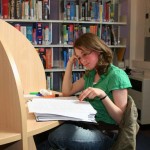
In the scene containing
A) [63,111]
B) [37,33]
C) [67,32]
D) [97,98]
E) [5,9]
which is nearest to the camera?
[63,111]

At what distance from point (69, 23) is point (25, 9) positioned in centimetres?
60

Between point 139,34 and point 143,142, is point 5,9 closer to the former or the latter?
point 139,34

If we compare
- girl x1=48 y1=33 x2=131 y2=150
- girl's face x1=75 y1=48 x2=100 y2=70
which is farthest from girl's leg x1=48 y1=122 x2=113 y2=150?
girl's face x1=75 y1=48 x2=100 y2=70

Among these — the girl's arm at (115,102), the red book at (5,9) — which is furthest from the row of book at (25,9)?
the girl's arm at (115,102)

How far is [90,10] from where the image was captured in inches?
139

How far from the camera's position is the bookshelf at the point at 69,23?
341 cm

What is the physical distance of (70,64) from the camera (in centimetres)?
175

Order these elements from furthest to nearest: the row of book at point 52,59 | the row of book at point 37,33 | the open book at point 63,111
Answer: the row of book at point 52,59 → the row of book at point 37,33 → the open book at point 63,111

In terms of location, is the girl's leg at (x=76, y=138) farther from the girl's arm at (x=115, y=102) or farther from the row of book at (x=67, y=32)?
the row of book at (x=67, y=32)

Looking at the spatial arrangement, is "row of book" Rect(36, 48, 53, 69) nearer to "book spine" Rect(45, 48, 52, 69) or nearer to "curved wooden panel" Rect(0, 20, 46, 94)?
"book spine" Rect(45, 48, 52, 69)

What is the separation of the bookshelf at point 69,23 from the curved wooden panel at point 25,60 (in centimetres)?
163

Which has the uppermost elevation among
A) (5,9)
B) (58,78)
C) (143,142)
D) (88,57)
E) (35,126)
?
(5,9)

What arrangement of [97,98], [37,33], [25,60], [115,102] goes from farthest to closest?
[37,33], [25,60], [97,98], [115,102]

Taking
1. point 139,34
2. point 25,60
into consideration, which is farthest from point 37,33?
point 25,60
